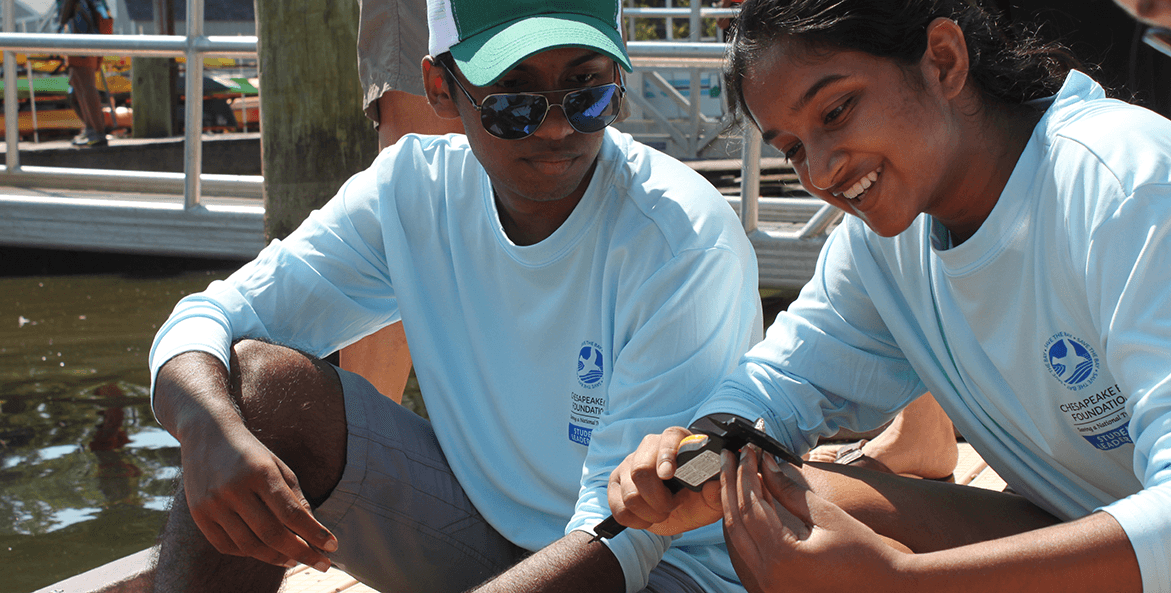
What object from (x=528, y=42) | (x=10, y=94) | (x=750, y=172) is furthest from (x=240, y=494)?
(x=10, y=94)

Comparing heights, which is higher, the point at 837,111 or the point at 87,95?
the point at 837,111

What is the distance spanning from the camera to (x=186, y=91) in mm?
5152

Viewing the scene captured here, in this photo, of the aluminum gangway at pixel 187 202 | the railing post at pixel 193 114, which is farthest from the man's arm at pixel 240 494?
the railing post at pixel 193 114

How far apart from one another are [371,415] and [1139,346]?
4.10 feet

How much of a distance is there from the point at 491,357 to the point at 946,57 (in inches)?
35.8

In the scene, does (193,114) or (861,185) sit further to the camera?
(193,114)

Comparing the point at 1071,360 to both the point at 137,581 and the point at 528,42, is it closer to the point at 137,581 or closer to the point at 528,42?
the point at 528,42

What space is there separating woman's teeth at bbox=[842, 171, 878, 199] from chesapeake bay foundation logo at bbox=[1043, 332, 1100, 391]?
1.03ft

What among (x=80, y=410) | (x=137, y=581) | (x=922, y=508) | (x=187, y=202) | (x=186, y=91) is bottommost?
(x=80, y=410)

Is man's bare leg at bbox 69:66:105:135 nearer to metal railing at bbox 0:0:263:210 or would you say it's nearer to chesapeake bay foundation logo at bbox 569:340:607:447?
metal railing at bbox 0:0:263:210

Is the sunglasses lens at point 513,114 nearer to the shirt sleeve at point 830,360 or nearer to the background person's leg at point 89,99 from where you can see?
the shirt sleeve at point 830,360

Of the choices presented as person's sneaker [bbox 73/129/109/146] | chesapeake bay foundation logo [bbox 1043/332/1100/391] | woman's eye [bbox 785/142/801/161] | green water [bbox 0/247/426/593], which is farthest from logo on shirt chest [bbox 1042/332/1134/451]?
Answer: person's sneaker [bbox 73/129/109/146]

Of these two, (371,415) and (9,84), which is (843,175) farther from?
(9,84)

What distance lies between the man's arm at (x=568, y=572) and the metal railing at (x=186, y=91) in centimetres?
349
